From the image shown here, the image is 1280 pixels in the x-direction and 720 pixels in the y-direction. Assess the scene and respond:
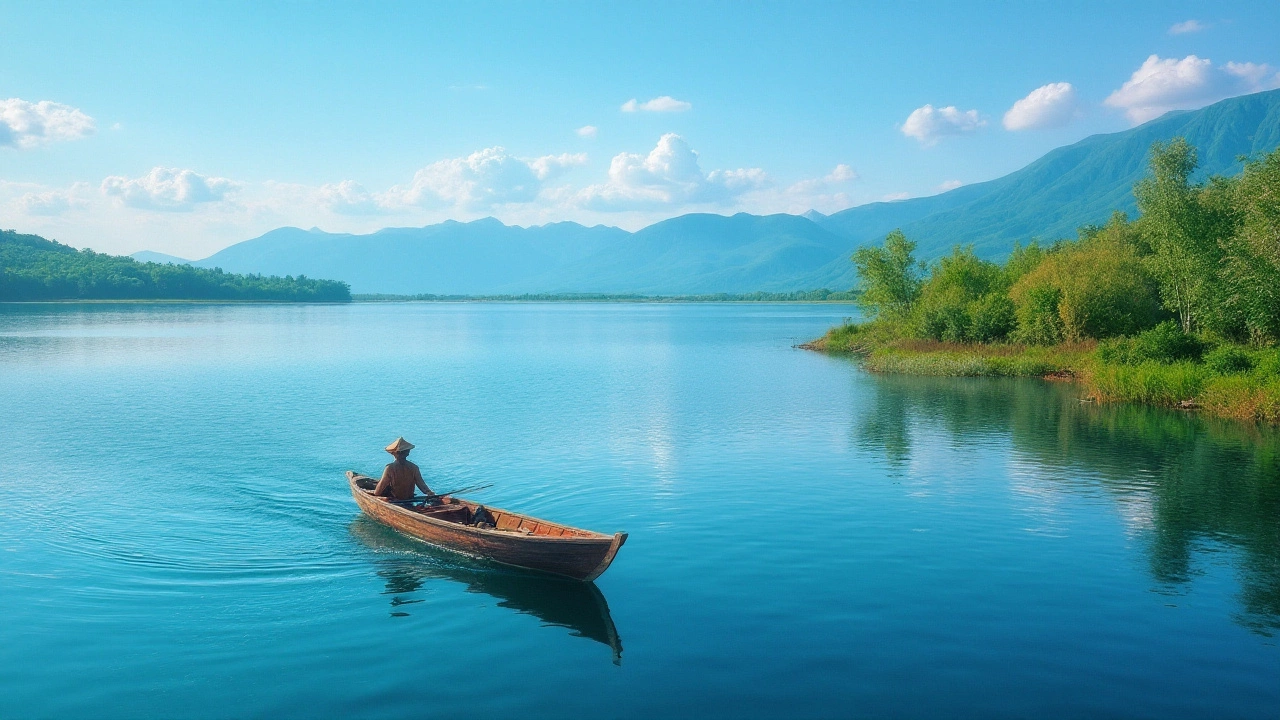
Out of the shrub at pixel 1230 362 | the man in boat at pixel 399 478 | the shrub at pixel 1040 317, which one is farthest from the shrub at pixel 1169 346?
the man in boat at pixel 399 478

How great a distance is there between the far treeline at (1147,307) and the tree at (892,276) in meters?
3.06

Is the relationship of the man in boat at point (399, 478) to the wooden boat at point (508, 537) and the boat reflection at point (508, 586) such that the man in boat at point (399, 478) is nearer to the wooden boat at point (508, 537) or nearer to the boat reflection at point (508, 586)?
the wooden boat at point (508, 537)

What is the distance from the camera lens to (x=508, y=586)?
17953 mm

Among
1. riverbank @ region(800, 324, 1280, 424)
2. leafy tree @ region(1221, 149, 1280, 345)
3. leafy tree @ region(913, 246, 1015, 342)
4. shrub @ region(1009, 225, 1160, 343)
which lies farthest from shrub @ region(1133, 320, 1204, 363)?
leafy tree @ region(913, 246, 1015, 342)

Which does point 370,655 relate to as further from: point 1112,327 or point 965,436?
point 1112,327

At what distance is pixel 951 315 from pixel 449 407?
43.5 m

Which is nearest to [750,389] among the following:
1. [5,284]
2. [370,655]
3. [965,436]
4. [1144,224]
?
[965,436]

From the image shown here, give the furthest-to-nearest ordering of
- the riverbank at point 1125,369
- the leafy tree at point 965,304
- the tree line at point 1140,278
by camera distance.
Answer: the leafy tree at point 965,304 < the tree line at point 1140,278 < the riverbank at point 1125,369

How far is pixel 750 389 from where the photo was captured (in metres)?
53.2

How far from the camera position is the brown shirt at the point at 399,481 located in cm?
2170

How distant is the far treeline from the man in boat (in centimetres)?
3624

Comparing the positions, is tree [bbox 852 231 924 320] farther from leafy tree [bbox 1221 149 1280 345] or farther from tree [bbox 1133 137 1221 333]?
leafy tree [bbox 1221 149 1280 345]

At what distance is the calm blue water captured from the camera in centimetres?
1338

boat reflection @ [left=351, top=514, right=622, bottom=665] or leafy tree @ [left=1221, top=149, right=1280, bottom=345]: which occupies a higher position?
leafy tree @ [left=1221, top=149, right=1280, bottom=345]
